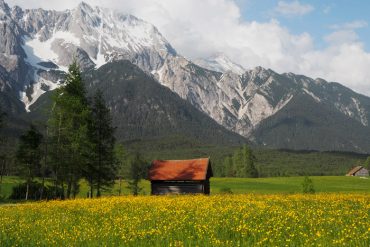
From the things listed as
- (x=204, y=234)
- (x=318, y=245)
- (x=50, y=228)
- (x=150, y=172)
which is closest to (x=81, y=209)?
(x=50, y=228)

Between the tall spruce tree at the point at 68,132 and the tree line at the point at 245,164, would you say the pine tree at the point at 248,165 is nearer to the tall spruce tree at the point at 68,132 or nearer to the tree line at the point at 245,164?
the tree line at the point at 245,164

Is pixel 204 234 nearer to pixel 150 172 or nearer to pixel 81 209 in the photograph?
pixel 81 209

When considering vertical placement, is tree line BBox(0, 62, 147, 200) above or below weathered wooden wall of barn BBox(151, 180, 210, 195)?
above

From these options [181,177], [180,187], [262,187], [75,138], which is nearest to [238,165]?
[262,187]

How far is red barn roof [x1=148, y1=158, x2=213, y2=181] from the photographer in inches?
2117

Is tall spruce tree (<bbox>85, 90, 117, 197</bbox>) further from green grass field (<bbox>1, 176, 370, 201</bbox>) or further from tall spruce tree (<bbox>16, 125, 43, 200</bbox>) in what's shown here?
green grass field (<bbox>1, 176, 370, 201</bbox>)

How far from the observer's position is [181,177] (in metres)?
53.9

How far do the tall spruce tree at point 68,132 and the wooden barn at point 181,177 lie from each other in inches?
501

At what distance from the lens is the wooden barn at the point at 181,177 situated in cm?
5359

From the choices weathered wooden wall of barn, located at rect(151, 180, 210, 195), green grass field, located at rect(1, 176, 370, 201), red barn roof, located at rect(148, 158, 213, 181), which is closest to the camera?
weathered wooden wall of barn, located at rect(151, 180, 210, 195)

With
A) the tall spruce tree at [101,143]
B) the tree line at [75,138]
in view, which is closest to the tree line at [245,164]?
the tree line at [75,138]

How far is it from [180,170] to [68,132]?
17661mm

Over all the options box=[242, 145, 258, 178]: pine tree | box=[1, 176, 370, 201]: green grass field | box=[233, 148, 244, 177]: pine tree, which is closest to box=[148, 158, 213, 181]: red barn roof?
box=[1, 176, 370, 201]: green grass field

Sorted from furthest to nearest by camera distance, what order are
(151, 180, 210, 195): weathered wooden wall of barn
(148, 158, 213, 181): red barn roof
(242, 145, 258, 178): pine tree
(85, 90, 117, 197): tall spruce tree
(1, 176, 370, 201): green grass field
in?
(242, 145, 258, 178): pine tree < (1, 176, 370, 201): green grass field < (148, 158, 213, 181): red barn roof < (151, 180, 210, 195): weathered wooden wall of barn < (85, 90, 117, 197): tall spruce tree
